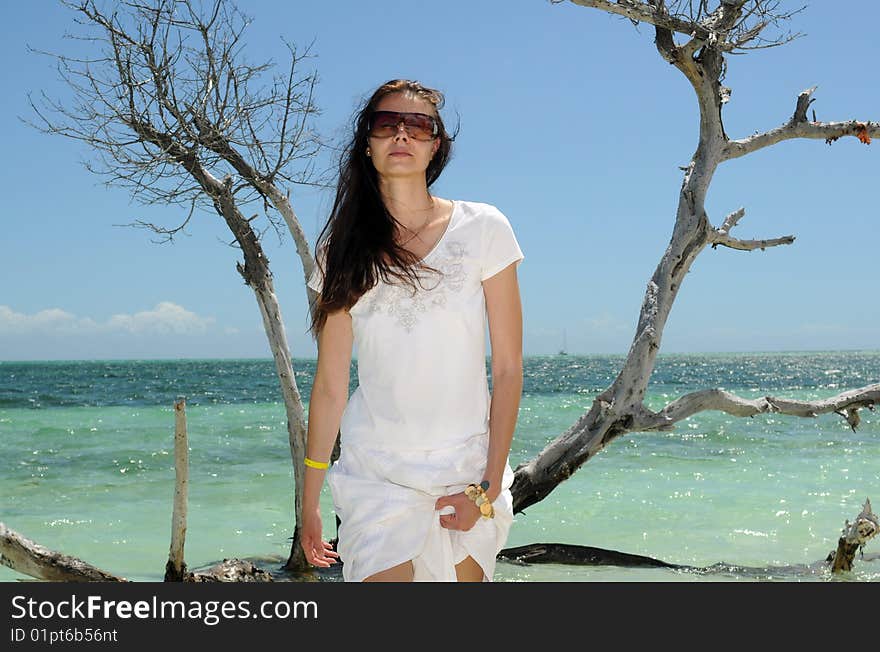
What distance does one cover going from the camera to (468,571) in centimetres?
251

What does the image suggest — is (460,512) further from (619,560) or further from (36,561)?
(619,560)

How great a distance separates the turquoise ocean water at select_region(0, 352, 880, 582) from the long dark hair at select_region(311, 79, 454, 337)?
189 inches

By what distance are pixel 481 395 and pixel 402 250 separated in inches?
18.3

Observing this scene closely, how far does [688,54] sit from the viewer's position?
21.2ft

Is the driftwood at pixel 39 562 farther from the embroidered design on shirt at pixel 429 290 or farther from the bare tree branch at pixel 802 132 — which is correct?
the bare tree branch at pixel 802 132

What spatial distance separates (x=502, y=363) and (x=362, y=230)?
566 millimetres

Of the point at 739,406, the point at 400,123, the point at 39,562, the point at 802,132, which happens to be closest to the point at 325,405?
the point at 400,123

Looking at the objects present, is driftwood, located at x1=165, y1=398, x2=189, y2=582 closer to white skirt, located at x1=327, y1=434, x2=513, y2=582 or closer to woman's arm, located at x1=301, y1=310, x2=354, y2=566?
woman's arm, located at x1=301, y1=310, x2=354, y2=566

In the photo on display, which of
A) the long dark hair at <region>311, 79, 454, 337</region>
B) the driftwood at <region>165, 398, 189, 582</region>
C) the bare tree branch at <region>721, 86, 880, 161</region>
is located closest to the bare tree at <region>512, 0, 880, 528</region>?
the bare tree branch at <region>721, 86, 880, 161</region>

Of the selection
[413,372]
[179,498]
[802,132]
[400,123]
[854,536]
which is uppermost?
[802,132]

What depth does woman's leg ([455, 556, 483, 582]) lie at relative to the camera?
2494mm

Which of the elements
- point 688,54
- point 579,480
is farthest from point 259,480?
point 688,54
